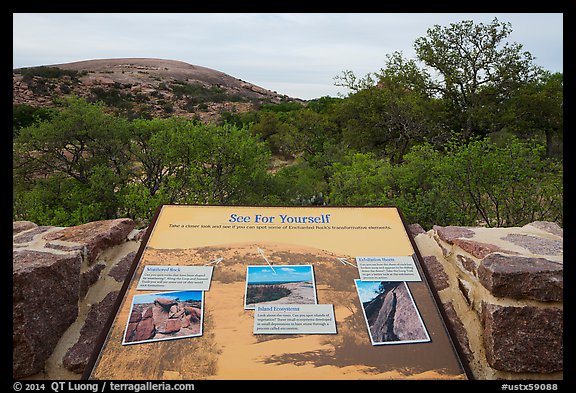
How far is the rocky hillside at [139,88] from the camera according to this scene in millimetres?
29062

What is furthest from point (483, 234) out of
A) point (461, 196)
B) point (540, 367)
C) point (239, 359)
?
point (461, 196)

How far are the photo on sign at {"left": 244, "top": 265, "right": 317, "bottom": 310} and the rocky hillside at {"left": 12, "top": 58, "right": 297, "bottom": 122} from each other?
21536 mm

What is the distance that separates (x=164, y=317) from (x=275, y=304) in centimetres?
44

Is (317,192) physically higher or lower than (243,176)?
lower

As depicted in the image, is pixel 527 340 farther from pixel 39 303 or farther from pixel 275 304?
pixel 39 303

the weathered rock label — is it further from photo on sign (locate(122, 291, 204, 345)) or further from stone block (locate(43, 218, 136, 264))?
stone block (locate(43, 218, 136, 264))

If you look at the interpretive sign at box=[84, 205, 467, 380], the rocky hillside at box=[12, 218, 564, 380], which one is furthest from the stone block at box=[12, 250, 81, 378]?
the interpretive sign at box=[84, 205, 467, 380]

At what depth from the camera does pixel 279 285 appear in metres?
1.89

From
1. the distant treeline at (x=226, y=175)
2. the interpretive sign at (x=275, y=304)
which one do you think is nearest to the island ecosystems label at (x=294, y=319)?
the interpretive sign at (x=275, y=304)

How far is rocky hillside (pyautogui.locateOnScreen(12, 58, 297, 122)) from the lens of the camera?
2906 cm

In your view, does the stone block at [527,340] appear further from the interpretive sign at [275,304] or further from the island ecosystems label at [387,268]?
the island ecosystems label at [387,268]

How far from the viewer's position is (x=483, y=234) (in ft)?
7.53
